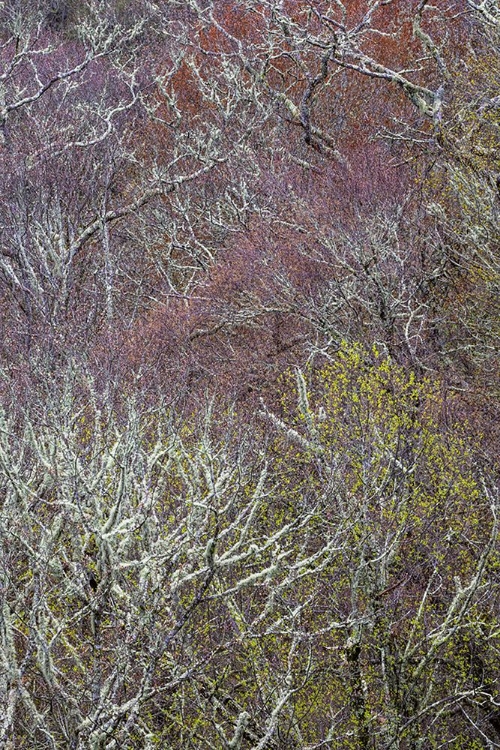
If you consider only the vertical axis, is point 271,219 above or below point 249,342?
above

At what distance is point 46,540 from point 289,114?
21.5m

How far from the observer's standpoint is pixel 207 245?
974 inches

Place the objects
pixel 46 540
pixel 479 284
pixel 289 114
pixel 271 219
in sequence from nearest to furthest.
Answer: pixel 46 540, pixel 479 284, pixel 271 219, pixel 289 114

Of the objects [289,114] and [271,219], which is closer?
[271,219]

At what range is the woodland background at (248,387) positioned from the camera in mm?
8539

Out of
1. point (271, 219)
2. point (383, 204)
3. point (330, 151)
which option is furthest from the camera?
point (330, 151)

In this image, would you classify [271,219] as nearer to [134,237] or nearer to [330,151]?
[330,151]

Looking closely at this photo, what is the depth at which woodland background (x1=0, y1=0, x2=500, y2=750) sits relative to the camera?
854 centimetres

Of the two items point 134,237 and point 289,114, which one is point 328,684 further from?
point 289,114

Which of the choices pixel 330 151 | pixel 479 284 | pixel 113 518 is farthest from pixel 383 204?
pixel 113 518

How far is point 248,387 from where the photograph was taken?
18.4 metres

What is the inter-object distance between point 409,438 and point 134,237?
1469 centimetres

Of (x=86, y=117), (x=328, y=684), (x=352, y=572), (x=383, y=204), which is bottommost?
(x=328, y=684)

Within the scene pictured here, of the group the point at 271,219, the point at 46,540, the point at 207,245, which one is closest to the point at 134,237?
the point at 207,245
